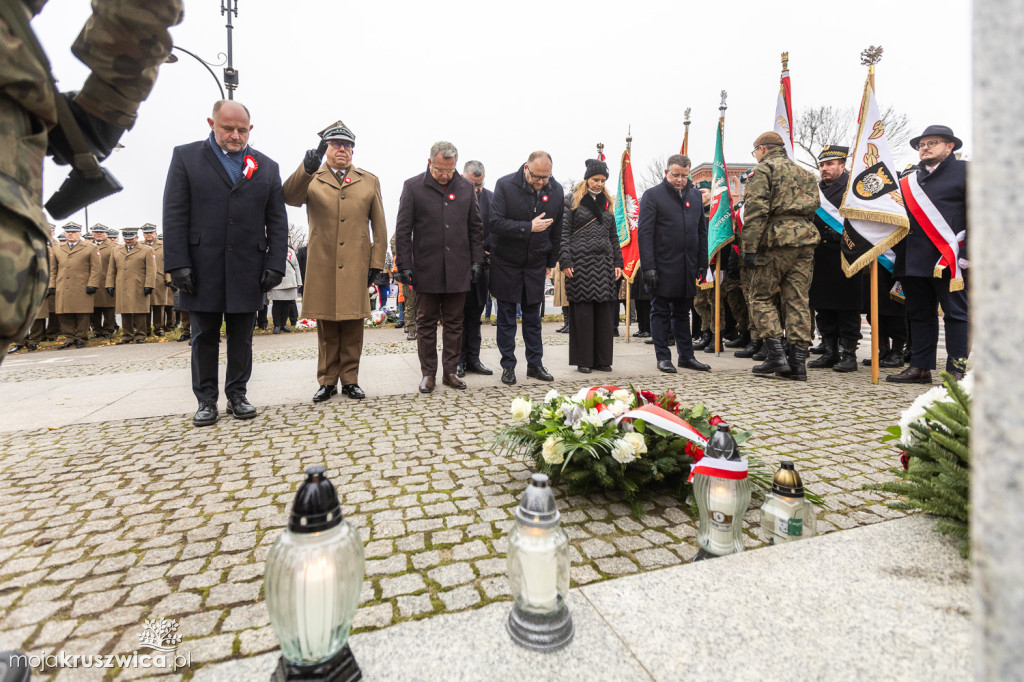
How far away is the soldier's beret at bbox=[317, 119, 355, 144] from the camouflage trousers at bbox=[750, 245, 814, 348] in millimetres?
4406

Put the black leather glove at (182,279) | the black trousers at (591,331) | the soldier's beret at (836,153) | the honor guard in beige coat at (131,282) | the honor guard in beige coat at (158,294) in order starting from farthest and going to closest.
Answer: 1. the honor guard in beige coat at (158,294)
2. the honor guard in beige coat at (131,282)
3. the soldier's beret at (836,153)
4. the black trousers at (591,331)
5. the black leather glove at (182,279)

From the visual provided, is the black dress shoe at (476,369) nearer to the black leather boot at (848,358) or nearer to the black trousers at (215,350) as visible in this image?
the black trousers at (215,350)

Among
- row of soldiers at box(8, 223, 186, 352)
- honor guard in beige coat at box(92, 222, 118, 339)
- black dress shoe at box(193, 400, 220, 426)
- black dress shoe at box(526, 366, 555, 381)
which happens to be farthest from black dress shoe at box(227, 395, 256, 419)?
honor guard in beige coat at box(92, 222, 118, 339)

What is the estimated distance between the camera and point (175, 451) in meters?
3.32

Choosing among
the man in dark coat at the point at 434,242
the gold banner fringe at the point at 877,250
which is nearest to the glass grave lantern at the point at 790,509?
the man in dark coat at the point at 434,242

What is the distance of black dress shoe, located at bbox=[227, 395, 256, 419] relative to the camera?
13.5ft

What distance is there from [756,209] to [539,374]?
9.40ft

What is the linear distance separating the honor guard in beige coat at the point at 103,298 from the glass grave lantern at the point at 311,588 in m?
13.6

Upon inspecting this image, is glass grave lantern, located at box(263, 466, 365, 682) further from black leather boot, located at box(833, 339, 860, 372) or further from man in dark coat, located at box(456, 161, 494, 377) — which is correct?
black leather boot, located at box(833, 339, 860, 372)

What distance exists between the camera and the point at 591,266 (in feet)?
19.1

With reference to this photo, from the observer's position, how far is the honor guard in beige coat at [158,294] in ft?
40.5

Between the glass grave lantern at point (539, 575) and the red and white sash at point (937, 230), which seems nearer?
the glass grave lantern at point (539, 575)

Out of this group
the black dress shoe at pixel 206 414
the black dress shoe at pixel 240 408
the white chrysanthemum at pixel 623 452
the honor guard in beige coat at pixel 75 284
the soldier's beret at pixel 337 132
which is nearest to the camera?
the white chrysanthemum at pixel 623 452

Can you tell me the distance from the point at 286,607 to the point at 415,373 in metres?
4.96
